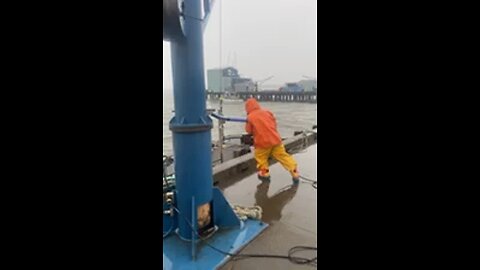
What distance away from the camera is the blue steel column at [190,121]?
2418mm

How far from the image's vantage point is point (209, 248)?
106 inches

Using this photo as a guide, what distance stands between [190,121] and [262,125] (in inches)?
80.8

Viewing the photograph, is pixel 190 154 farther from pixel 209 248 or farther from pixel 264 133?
pixel 264 133

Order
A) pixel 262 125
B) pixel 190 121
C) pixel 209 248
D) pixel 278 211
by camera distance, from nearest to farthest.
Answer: pixel 190 121, pixel 209 248, pixel 278 211, pixel 262 125

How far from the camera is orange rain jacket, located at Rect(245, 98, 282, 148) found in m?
4.41

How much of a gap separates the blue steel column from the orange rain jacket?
1.79 m

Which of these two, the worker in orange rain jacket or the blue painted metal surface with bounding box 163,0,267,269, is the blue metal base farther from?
the worker in orange rain jacket

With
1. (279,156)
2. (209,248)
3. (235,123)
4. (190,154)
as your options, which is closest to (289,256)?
(209,248)

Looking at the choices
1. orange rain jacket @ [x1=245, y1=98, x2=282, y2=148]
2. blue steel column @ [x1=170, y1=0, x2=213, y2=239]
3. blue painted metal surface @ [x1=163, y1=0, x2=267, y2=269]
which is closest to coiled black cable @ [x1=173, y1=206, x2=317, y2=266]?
blue painted metal surface @ [x1=163, y1=0, x2=267, y2=269]

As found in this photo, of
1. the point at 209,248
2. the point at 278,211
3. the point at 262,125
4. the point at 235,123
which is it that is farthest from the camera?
the point at 235,123

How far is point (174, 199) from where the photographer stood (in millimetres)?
2775

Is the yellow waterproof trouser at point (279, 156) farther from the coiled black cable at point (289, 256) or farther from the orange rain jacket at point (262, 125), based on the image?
the coiled black cable at point (289, 256)

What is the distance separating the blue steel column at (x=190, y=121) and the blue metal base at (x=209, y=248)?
0.13 metres
